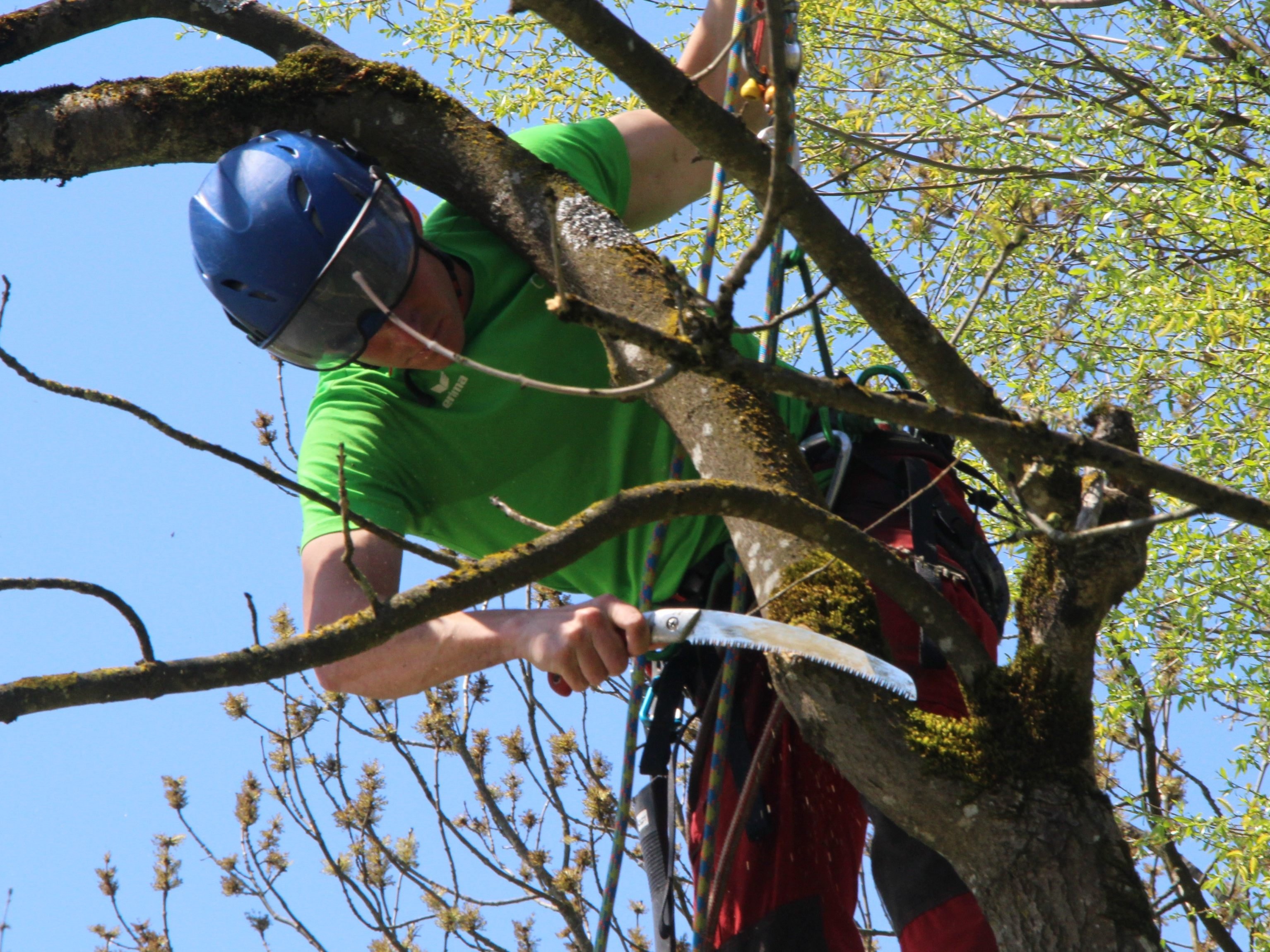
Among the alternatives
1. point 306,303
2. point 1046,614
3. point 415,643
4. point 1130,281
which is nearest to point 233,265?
point 306,303

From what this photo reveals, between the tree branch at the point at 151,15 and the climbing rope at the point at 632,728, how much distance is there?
1288 mm

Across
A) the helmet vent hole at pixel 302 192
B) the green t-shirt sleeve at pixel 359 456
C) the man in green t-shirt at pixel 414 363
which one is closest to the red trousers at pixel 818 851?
the man in green t-shirt at pixel 414 363

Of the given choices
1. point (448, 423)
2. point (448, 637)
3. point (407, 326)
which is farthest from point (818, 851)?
point (407, 326)

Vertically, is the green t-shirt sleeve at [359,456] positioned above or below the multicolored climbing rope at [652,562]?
above

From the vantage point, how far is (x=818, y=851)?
2.37m

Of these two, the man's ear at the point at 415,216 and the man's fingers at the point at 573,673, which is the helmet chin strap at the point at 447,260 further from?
the man's fingers at the point at 573,673

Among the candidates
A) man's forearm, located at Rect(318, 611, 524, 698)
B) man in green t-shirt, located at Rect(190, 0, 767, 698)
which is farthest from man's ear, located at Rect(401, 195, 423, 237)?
man's forearm, located at Rect(318, 611, 524, 698)

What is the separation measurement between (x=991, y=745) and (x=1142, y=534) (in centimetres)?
37

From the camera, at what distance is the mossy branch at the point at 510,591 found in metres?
1.50

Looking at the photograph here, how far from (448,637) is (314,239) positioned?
89cm

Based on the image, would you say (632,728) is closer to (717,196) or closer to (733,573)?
(733,573)

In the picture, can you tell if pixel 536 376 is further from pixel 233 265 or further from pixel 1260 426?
pixel 1260 426

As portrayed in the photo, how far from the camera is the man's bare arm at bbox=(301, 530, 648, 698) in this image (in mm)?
1988

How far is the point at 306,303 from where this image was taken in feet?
8.29
